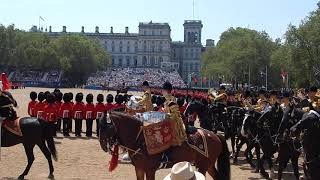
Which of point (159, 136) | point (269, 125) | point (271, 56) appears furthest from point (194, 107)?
point (271, 56)

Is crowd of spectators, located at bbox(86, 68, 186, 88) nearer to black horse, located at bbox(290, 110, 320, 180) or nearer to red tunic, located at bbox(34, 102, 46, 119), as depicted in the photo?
red tunic, located at bbox(34, 102, 46, 119)

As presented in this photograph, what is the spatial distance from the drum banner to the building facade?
162461 millimetres

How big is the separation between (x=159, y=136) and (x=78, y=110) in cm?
1300

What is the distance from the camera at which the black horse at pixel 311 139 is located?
9750 millimetres

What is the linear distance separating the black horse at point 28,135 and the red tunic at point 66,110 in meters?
8.74

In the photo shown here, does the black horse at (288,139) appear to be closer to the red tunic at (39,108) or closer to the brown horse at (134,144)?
the brown horse at (134,144)

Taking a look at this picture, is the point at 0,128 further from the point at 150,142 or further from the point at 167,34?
the point at 167,34

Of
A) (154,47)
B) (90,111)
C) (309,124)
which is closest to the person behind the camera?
(309,124)

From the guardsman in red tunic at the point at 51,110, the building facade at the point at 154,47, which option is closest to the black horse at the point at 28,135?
the guardsman in red tunic at the point at 51,110

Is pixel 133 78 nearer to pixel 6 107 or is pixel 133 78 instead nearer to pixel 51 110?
pixel 51 110

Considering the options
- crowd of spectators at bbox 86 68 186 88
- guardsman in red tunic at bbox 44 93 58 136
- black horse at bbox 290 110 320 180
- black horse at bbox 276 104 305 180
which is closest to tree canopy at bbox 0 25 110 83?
crowd of spectators at bbox 86 68 186 88

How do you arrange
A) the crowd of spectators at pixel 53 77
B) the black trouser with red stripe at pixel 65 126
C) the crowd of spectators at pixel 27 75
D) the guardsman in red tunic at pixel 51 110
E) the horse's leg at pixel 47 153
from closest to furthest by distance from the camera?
1. the horse's leg at pixel 47 153
2. the guardsman in red tunic at pixel 51 110
3. the black trouser with red stripe at pixel 65 126
4. the crowd of spectators at pixel 53 77
5. the crowd of spectators at pixel 27 75

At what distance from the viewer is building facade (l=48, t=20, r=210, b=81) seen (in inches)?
7146

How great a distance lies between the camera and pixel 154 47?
7165 inches
